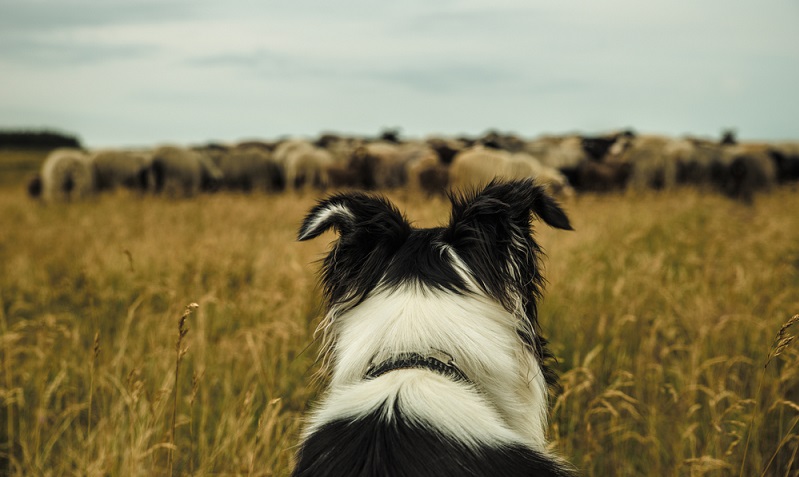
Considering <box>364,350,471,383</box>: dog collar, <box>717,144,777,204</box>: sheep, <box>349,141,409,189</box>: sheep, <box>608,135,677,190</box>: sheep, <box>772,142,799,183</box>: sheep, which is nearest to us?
<box>364,350,471,383</box>: dog collar

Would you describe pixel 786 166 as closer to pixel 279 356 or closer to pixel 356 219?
pixel 279 356

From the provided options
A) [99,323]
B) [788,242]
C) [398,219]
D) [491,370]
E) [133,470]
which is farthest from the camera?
[788,242]

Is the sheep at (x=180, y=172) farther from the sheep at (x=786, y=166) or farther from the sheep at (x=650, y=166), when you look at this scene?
the sheep at (x=786, y=166)

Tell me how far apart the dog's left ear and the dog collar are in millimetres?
401

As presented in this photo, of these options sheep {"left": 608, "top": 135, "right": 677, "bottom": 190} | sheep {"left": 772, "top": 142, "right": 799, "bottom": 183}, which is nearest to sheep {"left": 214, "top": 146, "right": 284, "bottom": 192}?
sheep {"left": 608, "top": 135, "right": 677, "bottom": 190}

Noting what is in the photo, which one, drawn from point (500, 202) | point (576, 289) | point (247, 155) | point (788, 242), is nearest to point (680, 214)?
point (788, 242)

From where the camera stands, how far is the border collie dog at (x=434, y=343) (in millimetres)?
1394

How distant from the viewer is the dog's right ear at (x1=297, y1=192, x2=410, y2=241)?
1.81 m

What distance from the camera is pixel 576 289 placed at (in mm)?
4777

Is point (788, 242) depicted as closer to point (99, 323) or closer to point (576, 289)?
point (576, 289)

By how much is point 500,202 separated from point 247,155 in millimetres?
21568

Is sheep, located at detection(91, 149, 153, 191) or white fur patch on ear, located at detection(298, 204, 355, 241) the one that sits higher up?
white fur patch on ear, located at detection(298, 204, 355, 241)

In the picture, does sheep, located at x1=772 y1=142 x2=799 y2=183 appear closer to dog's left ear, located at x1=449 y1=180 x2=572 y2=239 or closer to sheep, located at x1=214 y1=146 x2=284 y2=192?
sheep, located at x1=214 y1=146 x2=284 y2=192

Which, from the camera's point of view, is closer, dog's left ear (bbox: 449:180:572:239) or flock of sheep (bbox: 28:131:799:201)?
dog's left ear (bbox: 449:180:572:239)
